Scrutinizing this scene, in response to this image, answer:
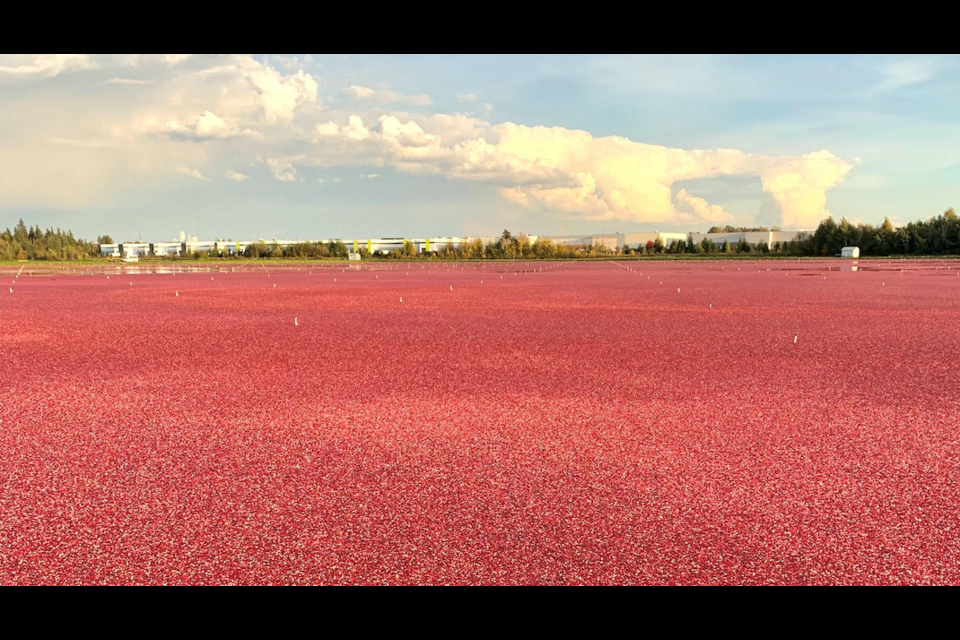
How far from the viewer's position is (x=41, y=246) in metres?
119

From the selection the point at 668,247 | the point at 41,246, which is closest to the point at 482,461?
the point at 668,247

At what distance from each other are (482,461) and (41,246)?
14211 centimetres

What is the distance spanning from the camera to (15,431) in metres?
6.41

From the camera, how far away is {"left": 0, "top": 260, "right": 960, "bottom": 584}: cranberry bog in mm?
3766

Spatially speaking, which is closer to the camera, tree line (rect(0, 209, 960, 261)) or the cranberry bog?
the cranberry bog

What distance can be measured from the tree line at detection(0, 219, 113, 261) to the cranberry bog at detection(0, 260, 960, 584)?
111 m

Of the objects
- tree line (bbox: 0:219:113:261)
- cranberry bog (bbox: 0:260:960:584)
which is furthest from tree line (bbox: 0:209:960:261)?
cranberry bog (bbox: 0:260:960:584)

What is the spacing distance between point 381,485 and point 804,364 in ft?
25.0

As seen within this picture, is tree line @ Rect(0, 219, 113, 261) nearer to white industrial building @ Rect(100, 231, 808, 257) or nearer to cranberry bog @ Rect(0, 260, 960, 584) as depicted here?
white industrial building @ Rect(100, 231, 808, 257)

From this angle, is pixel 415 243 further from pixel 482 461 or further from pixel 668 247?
pixel 482 461

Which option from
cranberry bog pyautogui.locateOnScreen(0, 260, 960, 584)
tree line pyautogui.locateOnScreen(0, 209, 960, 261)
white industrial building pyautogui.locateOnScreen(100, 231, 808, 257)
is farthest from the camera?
white industrial building pyautogui.locateOnScreen(100, 231, 808, 257)
